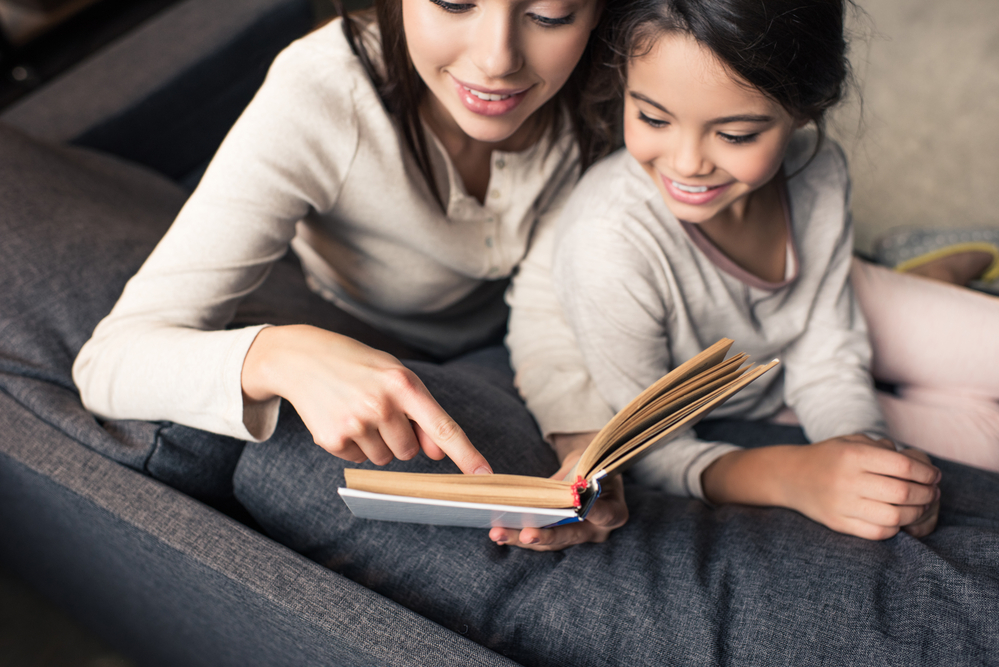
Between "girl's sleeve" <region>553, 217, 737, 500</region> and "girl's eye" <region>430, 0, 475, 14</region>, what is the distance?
13.4 inches

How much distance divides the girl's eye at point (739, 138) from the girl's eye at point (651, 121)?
2.8 inches

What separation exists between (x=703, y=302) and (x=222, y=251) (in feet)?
2.20

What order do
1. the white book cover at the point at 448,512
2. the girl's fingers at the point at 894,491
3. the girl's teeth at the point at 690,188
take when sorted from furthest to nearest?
1. the girl's teeth at the point at 690,188
2. the girl's fingers at the point at 894,491
3. the white book cover at the point at 448,512

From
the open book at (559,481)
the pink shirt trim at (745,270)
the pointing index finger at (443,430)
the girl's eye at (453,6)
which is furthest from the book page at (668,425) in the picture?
the girl's eye at (453,6)

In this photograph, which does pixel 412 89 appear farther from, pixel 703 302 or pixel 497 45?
pixel 703 302

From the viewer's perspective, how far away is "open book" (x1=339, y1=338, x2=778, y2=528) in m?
0.57

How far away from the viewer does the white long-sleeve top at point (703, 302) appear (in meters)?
0.95

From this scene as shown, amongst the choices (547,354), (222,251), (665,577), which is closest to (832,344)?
(547,354)

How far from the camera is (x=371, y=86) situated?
0.88 meters

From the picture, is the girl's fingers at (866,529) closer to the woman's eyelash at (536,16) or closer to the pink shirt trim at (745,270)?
the pink shirt trim at (745,270)

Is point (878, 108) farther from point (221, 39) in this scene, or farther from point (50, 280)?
point (50, 280)

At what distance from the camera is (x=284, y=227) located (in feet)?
2.91

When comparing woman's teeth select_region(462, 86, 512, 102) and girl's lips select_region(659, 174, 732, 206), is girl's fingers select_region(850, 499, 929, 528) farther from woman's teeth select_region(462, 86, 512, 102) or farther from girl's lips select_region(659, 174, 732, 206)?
woman's teeth select_region(462, 86, 512, 102)

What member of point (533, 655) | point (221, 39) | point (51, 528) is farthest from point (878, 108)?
point (51, 528)
